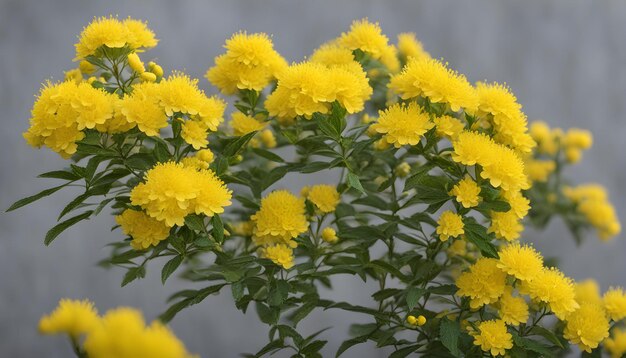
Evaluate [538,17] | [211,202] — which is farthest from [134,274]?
[538,17]

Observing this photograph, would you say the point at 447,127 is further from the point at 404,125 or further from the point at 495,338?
the point at 495,338

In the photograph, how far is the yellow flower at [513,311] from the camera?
1398 millimetres

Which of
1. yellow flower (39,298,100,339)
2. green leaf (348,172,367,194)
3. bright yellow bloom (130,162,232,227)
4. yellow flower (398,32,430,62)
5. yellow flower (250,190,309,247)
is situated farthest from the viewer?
yellow flower (398,32,430,62)

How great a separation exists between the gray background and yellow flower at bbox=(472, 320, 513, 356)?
1206 millimetres

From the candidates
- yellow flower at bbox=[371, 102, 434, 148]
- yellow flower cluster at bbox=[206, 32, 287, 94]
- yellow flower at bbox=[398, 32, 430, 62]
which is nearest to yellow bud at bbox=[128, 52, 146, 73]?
yellow flower cluster at bbox=[206, 32, 287, 94]

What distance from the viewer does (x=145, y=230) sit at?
4.34 ft

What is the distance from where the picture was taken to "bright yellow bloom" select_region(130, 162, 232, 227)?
4.04 ft

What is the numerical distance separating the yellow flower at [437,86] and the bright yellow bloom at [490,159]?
0.22 feet

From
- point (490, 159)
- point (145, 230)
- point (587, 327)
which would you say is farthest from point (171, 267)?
point (587, 327)

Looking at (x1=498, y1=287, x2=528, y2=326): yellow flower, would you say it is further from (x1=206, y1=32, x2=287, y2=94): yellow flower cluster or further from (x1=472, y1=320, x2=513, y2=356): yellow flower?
(x1=206, y1=32, x2=287, y2=94): yellow flower cluster

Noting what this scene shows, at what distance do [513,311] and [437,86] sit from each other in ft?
1.36

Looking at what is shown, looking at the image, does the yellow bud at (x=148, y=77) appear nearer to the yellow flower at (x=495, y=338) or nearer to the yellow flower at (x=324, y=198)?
the yellow flower at (x=324, y=198)

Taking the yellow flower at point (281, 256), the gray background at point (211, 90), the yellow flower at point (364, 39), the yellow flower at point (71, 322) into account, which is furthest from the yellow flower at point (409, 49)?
the yellow flower at point (71, 322)

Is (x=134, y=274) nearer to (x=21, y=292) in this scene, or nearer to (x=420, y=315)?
(x=420, y=315)
